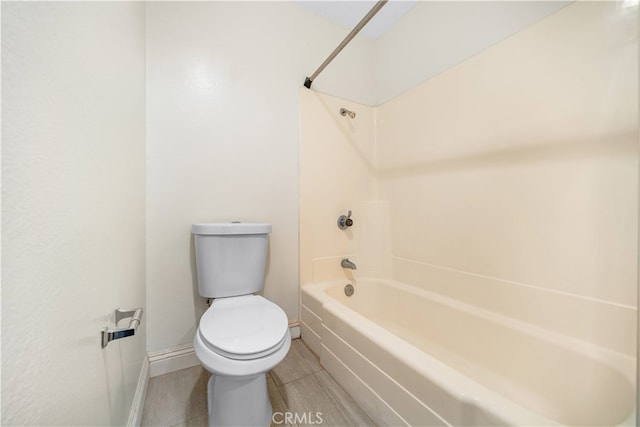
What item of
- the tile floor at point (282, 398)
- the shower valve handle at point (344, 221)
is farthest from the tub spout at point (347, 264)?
the tile floor at point (282, 398)

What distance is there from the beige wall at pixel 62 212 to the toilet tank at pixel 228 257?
1.32ft

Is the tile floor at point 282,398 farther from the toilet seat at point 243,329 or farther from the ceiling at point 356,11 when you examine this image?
the ceiling at point 356,11

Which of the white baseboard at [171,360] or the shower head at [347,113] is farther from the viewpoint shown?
the shower head at [347,113]

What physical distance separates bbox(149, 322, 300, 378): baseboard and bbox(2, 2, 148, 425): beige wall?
477 mm

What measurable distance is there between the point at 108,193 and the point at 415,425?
1.24 m

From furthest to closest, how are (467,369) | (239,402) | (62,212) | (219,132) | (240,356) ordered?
1. (219,132)
2. (467,369)
3. (239,402)
4. (240,356)
5. (62,212)

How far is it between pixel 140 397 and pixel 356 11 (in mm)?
2541

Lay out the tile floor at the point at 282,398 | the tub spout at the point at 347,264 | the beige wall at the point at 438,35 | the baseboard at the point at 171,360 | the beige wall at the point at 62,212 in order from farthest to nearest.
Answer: the tub spout at the point at 347,264 → the baseboard at the point at 171,360 → the beige wall at the point at 438,35 → the tile floor at the point at 282,398 → the beige wall at the point at 62,212

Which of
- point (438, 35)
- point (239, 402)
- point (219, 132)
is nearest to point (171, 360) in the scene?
point (239, 402)

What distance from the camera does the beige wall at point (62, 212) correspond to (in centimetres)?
31

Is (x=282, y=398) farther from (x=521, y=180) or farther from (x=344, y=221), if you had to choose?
(x=521, y=180)

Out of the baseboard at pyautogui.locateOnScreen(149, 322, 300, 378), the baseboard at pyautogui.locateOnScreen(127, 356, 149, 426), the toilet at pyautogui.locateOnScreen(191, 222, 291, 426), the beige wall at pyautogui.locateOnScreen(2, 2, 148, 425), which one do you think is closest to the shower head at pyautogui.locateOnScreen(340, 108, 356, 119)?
the toilet at pyautogui.locateOnScreen(191, 222, 291, 426)

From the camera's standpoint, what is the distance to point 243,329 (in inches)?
36.1

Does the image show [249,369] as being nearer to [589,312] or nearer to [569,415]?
[569,415]
